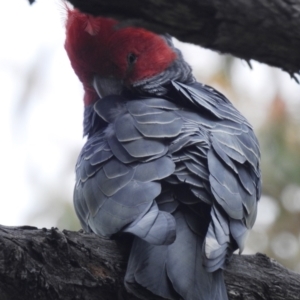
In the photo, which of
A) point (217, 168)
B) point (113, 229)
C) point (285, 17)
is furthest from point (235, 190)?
point (285, 17)

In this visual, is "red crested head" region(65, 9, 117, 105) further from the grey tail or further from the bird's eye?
the grey tail

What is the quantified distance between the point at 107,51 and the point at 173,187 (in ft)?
4.64

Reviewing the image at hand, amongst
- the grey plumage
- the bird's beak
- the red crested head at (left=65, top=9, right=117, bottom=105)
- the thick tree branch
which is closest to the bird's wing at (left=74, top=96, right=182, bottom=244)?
the grey plumage

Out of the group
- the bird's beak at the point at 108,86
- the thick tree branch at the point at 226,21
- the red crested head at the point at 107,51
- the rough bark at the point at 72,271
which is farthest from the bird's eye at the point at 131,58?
the thick tree branch at the point at 226,21

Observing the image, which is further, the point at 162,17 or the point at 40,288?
the point at 40,288

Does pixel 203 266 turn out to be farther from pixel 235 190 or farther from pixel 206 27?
pixel 206 27

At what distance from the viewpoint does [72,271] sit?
259 cm

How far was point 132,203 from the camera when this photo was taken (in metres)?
2.79

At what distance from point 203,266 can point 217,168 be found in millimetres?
579

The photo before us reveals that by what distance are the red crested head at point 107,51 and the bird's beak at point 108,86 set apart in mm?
29

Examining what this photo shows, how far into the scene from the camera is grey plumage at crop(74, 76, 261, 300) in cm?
262

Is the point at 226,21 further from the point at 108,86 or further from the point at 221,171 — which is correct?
the point at 108,86

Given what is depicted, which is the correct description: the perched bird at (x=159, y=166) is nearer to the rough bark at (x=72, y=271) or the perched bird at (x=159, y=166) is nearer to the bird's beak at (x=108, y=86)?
the bird's beak at (x=108, y=86)

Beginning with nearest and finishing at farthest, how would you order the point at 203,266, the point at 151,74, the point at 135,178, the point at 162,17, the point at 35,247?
the point at 162,17
the point at 35,247
the point at 203,266
the point at 135,178
the point at 151,74
